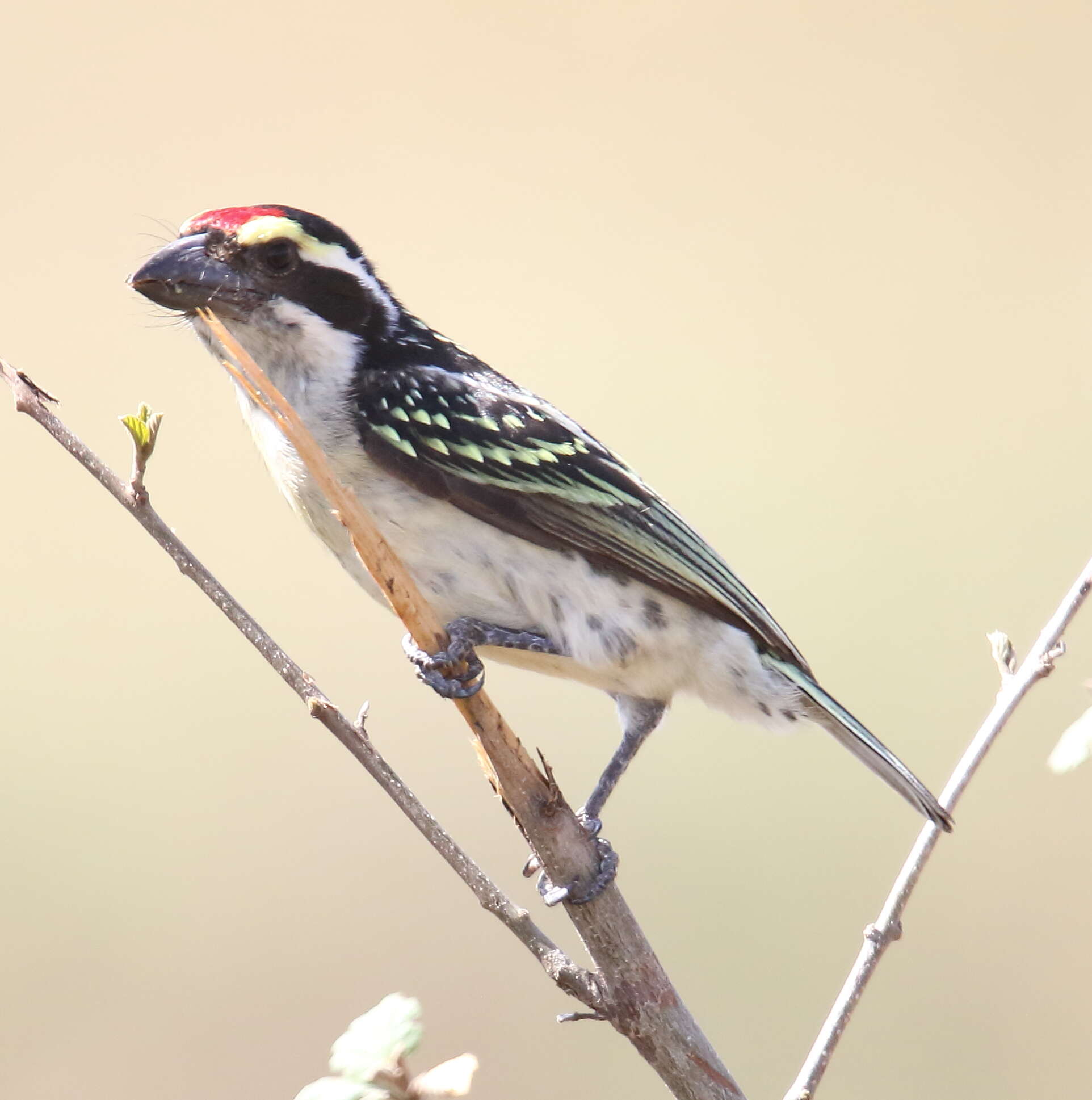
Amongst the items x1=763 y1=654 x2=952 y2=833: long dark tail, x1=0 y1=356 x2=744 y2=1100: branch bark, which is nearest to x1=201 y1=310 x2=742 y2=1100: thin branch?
x1=0 y1=356 x2=744 y2=1100: branch bark

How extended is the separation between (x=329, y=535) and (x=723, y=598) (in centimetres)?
85

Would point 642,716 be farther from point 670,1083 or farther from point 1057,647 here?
point 670,1083

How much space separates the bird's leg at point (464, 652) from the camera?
1.98 m

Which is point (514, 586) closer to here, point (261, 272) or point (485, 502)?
point (485, 502)

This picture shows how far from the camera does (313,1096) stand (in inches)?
47.8

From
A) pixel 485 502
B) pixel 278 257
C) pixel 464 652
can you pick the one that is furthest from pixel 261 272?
pixel 464 652

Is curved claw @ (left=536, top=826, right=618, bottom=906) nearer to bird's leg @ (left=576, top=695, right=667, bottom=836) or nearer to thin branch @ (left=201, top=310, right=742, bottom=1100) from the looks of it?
thin branch @ (left=201, top=310, right=742, bottom=1100)

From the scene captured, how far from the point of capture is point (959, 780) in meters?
2.00

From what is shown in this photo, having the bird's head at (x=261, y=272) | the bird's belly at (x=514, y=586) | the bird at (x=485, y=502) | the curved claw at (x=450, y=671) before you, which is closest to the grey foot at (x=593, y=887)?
the curved claw at (x=450, y=671)

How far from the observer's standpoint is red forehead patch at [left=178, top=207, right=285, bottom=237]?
102 inches

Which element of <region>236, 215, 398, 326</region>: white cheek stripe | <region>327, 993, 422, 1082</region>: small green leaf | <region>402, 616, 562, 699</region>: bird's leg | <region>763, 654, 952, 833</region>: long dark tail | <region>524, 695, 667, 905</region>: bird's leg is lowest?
<region>524, 695, 667, 905</region>: bird's leg

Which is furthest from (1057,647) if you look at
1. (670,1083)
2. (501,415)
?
(501,415)

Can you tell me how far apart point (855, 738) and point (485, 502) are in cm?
96

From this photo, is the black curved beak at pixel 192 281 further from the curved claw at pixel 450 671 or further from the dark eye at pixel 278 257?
the curved claw at pixel 450 671
